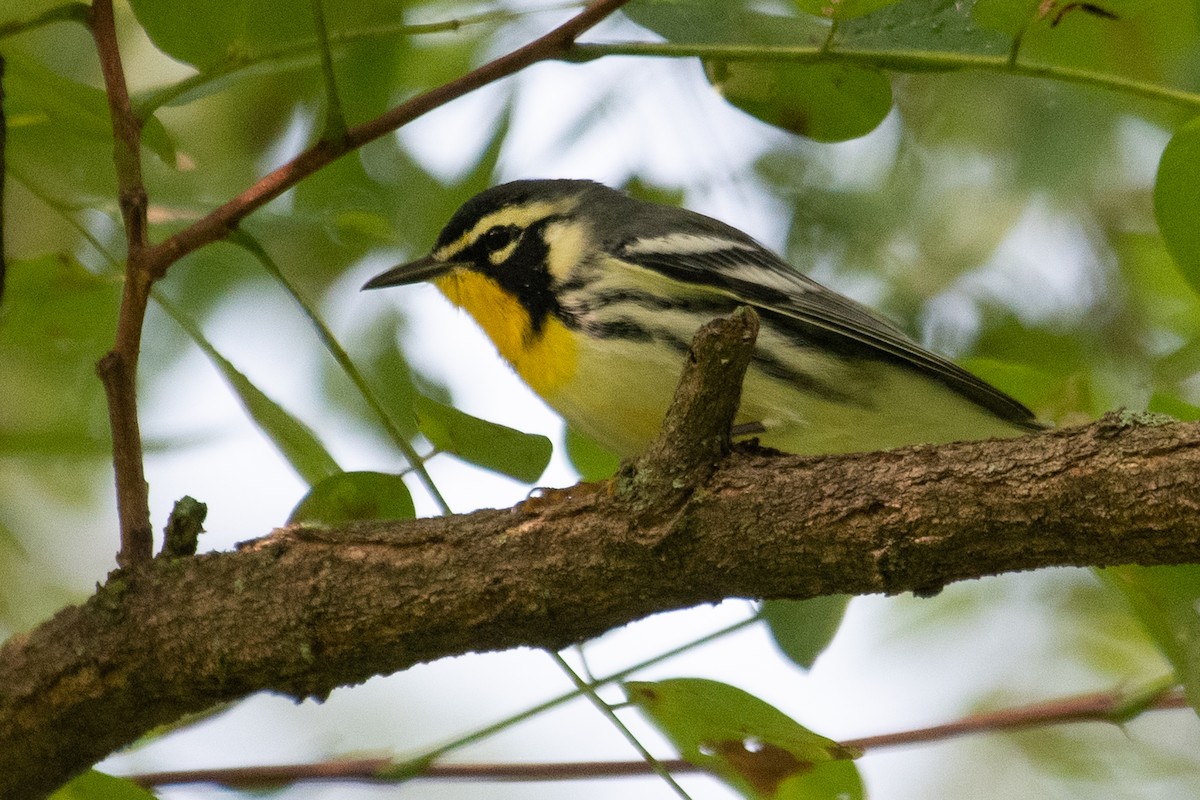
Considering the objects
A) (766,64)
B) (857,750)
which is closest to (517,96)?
(766,64)

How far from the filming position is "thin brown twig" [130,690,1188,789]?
264 centimetres

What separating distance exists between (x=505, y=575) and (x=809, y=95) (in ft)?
4.04

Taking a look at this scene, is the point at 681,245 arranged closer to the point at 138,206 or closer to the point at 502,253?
the point at 502,253

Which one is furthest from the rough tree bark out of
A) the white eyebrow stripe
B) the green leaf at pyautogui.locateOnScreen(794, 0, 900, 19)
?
the white eyebrow stripe

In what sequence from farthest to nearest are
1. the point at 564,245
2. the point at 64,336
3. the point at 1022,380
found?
the point at 564,245, the point at 64,336, the point at 1022,380

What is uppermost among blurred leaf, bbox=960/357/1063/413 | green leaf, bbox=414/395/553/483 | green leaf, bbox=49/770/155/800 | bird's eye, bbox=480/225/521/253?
bird's eye, bbox=480/225/521/253

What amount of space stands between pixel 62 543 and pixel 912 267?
3.56 meters

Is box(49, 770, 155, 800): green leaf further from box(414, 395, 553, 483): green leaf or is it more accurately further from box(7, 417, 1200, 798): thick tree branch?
box(414, 395, 553, 483): green leaf

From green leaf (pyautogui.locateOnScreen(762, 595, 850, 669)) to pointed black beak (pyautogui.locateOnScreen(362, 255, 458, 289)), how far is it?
1.47 meters

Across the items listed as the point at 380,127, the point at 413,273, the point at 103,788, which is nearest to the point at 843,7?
the point at 380,127

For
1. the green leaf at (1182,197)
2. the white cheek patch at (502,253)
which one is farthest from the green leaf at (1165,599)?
the white cheek patch at (502,253)

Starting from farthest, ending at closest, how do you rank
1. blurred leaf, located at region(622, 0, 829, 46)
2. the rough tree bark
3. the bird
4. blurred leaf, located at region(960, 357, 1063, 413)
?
the bird < blurred leaf, located at region(960, 357, 1063, 413) < blurred leaf, located at region(622, 0, 829, 46) < the rough tree bark

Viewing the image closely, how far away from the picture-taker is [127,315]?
245 cm

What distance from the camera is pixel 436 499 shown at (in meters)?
2.59
